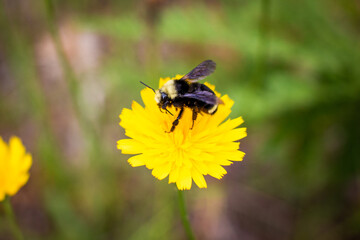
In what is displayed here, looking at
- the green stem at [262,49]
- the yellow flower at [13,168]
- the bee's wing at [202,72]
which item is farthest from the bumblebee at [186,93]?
the green stem at [262,49]

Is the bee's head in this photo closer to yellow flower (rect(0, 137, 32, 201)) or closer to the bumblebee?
the bumblebee

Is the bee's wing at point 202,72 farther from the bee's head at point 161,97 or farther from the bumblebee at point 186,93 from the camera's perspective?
the bee's head at point 161,97

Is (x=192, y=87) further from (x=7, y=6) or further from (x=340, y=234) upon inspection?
(x=7, y=6)

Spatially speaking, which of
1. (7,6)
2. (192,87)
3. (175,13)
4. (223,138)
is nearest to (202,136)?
(223,138)

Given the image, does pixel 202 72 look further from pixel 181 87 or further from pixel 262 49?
pixel 262 49

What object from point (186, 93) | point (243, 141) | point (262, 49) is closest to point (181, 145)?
point (186, 93)
